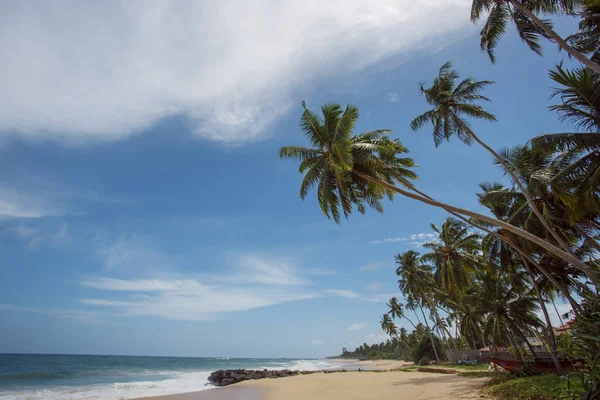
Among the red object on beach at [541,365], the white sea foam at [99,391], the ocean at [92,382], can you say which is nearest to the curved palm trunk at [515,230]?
the red object on beach at [541,365]

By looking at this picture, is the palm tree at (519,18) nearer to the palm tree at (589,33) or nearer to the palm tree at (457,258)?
the palm tree at (589,33)

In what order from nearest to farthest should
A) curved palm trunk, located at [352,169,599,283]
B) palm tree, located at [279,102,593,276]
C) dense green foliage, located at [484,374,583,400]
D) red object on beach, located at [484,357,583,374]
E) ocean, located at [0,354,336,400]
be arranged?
curved palm trunk, located at [352,169,599,283] → dense green foliage, located at [484,374,583,400] → palm tree, located at [279,102,593,276] → red object on beach, located at [484,357,583,374] → ocean, located at [0,354,336,400]

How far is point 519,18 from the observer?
10531 mm

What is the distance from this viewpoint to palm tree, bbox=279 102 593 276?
11469 mm

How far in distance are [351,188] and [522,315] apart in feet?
41.2

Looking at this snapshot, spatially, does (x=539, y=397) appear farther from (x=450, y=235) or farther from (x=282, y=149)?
(x=450, y=235)

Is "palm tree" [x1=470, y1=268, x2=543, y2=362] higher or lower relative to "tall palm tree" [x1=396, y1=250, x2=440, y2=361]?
lower

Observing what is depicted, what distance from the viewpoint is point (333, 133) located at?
1203cm

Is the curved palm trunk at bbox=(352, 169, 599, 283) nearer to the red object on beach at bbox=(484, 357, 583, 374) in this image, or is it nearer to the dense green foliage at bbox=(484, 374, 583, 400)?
the dense green foliage at bbox=(484, 374, 583, 400)

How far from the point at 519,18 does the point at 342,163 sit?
292 inches

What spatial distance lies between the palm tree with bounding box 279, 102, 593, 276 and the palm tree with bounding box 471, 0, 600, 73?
4.64m

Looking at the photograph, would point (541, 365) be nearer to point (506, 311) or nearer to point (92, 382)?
point (506, 311)

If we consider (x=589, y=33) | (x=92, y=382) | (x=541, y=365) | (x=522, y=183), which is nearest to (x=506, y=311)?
(x=541, y=365)

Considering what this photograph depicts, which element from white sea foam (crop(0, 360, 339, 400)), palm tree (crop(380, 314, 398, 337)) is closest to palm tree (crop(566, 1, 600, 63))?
white sea foam (crop(0, 360, 339, 400))
